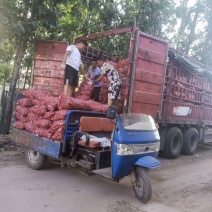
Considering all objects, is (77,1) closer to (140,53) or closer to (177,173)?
(140,53)

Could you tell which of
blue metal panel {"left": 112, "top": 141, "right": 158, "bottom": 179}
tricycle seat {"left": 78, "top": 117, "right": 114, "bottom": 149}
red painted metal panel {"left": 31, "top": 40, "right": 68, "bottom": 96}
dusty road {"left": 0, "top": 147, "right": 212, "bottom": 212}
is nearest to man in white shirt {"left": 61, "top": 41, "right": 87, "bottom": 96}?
red painted metal panel {"left": 31, "top": 40, "right": 68, "bottom": 96}

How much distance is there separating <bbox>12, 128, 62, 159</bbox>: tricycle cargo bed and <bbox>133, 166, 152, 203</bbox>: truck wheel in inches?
57.6

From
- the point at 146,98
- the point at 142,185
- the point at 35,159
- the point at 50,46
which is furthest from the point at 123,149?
the point at 50,46

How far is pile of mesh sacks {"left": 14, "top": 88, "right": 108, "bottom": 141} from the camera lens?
5.07m

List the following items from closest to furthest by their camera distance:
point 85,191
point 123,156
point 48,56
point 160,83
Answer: point 123,156, point 85,191, point 160,83, point 48,56

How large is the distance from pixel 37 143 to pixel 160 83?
3569 mm

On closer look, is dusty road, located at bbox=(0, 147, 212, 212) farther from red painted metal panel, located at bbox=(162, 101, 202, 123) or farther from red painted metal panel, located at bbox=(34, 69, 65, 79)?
red painted metal panel, located at bbox=(34, 69, 65, 79)

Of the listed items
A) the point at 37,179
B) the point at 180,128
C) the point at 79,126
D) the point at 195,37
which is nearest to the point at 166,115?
the point at 180,128

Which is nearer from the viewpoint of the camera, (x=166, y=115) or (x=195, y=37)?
(x=166, y=115)

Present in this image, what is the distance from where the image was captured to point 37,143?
538 cm

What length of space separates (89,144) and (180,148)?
176 inches

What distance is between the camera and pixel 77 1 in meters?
8.31

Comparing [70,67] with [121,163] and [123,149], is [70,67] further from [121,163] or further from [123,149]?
[121,163]

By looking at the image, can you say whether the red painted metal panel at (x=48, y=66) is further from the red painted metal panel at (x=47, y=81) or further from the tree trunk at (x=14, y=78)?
the tree trunk at (x=14, y=78)
